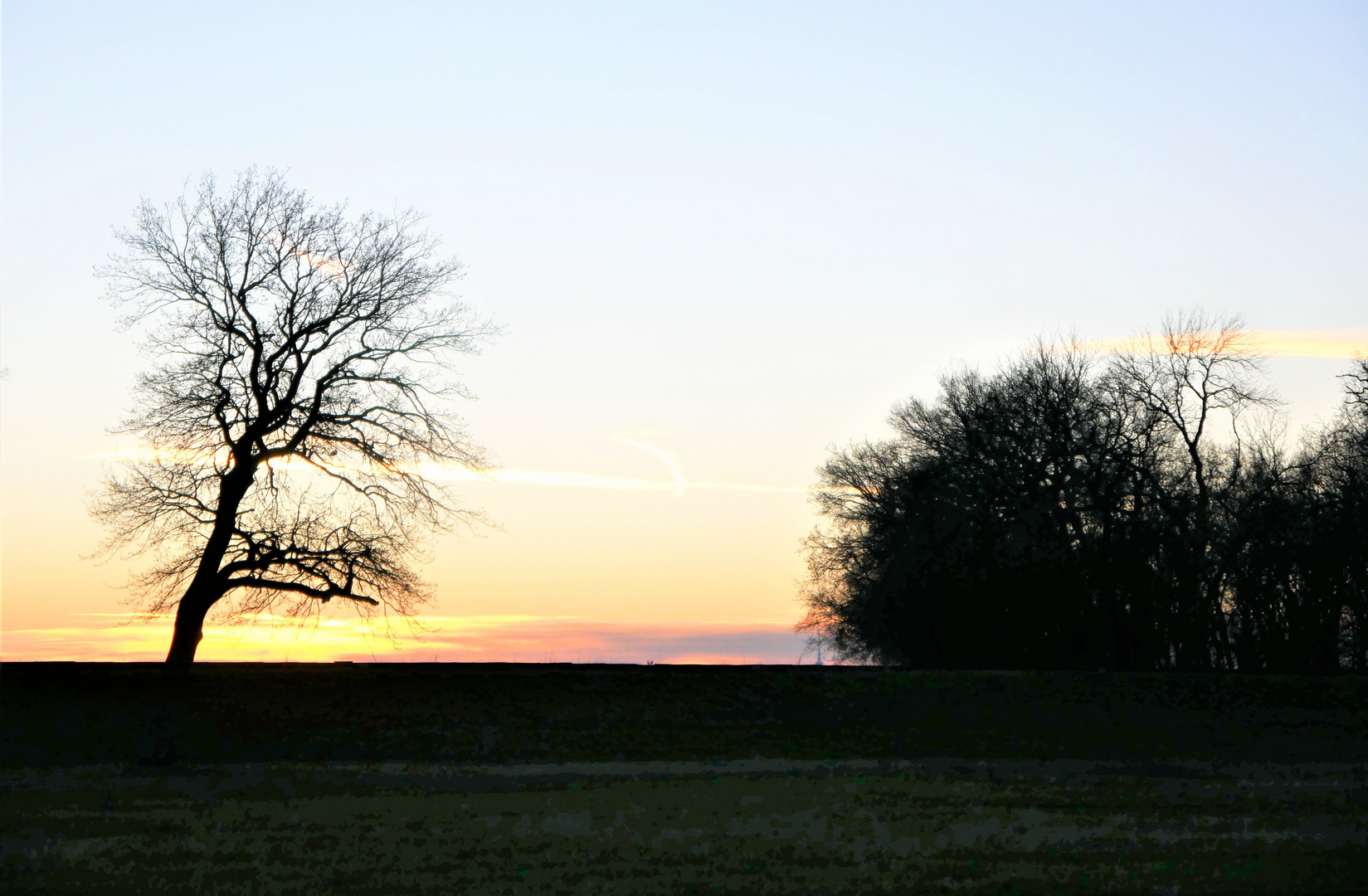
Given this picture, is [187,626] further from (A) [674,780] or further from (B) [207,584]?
(A) [674,780]

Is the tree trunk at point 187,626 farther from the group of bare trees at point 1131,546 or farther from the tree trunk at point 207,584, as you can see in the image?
the group of bare trees at point 1131,546

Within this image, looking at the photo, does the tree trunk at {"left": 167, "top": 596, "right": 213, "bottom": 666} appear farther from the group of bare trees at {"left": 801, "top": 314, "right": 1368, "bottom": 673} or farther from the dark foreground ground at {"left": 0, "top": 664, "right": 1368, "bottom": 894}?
the group of bare trees at {"left": 801, "top": 314, "right": 1368, "bottom": 673}

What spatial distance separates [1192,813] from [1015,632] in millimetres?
27806

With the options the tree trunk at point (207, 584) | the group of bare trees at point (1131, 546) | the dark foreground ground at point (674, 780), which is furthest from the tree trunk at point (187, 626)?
the group of bare trees at point (1131, 546)

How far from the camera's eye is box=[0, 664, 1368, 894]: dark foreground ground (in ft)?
35.2

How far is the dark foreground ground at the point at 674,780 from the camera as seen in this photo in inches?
423

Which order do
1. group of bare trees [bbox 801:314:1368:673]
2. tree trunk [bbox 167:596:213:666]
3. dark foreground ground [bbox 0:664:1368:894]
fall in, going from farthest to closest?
1. group of bare trees [bbox 801:314:1368:673]
2. tree trunk [bbox 167:596:213:666]
3. dark foreground ground [bbox 0:664:1368:894]

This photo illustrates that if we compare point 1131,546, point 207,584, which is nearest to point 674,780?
point 207,584

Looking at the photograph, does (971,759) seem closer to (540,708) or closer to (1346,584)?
(540,708)

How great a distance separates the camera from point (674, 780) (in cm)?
1872

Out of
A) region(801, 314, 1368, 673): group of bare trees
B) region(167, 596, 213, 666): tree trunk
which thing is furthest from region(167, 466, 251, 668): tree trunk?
region(801, 314, 1368, 673): group of bare trees

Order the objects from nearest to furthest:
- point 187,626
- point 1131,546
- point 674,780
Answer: point 674,780 < point 187,626 < point 1131,546

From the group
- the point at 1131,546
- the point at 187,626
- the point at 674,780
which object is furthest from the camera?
the point at 1131,546

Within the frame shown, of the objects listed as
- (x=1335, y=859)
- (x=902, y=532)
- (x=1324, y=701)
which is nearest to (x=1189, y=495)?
(x=902, y=532)
